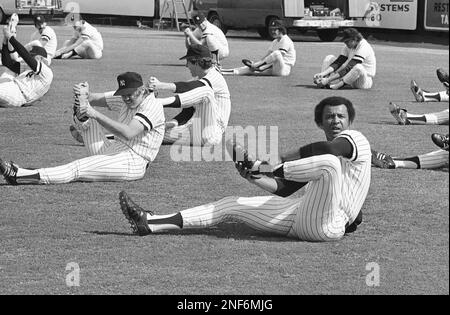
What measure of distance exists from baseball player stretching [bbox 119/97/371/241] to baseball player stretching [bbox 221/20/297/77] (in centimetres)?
1502

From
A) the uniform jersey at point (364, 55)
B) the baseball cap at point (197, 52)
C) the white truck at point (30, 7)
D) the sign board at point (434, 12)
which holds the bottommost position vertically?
the sign board at point (434, 12)

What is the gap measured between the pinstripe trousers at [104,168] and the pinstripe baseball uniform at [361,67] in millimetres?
10006

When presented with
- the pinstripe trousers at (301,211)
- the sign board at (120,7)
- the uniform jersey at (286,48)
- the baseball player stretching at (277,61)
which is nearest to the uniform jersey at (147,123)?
the pinstripe trousers at (301,211)

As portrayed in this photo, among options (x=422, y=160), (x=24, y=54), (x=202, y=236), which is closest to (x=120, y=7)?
(x=24, y=54)

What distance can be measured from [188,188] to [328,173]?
323cm

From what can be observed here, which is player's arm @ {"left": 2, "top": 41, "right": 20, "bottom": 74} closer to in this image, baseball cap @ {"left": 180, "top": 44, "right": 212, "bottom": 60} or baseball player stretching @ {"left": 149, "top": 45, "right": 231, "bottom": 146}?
baseball player stretching @ {"left": 149, "top": 45, "right": 231, "bottom": 146}

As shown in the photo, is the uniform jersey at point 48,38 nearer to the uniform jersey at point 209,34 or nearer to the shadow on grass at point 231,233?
the uniform jersey at point 209,34

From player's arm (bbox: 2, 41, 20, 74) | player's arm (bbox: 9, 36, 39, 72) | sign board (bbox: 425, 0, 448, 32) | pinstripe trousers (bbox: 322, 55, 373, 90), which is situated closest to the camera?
player's arm (bbox: 9, 36, 39, 72)

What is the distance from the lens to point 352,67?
775 inches

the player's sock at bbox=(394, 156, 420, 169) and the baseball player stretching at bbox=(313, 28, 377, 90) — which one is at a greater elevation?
the player's sock at bbox=(394, 156, 420, 169)

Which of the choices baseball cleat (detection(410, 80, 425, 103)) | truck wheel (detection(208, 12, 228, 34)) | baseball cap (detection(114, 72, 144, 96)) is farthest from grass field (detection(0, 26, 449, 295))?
truck wheel (detection(208, 12, 228, 34))

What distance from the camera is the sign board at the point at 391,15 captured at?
34.0 meters

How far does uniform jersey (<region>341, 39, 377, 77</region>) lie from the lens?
1936cm
